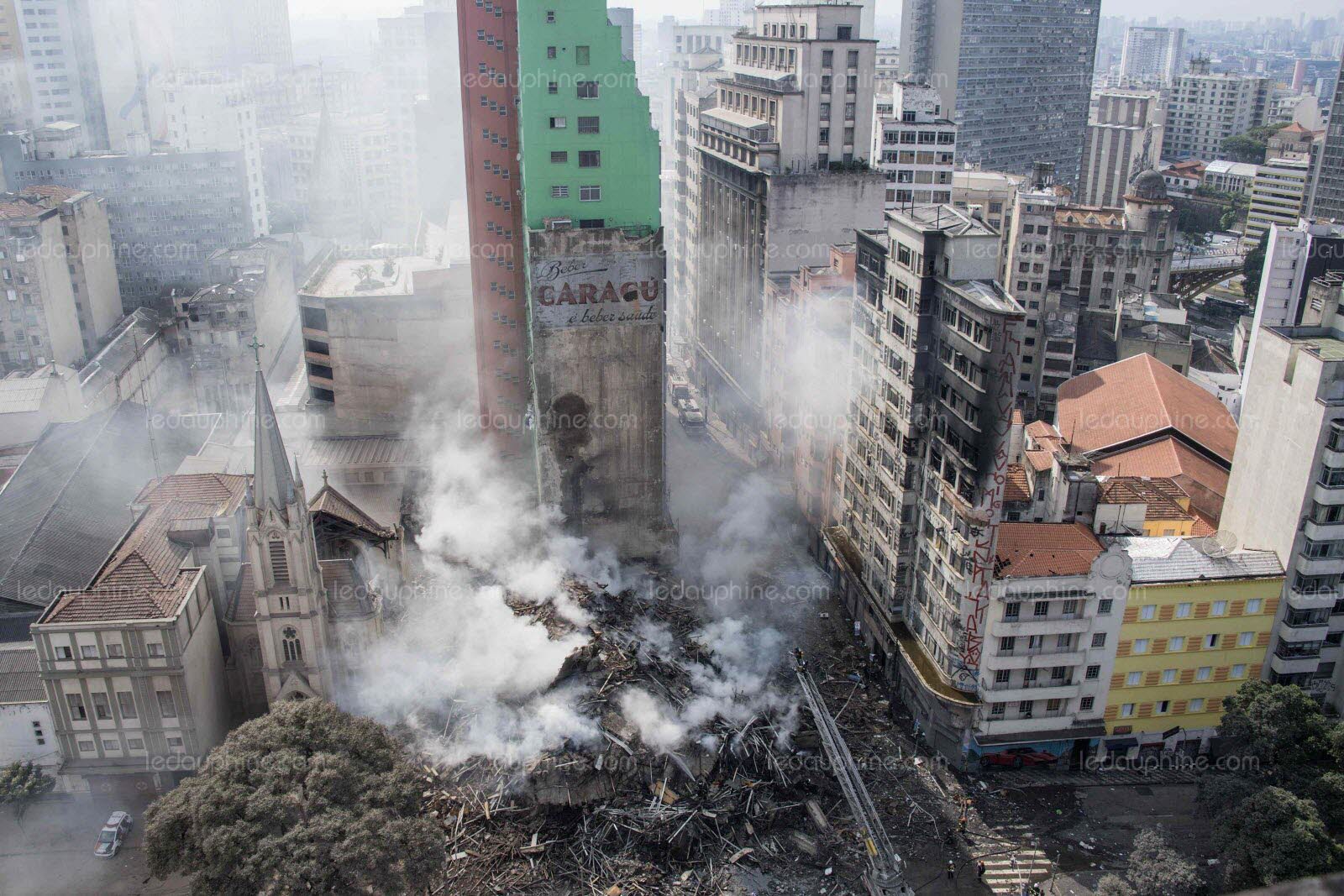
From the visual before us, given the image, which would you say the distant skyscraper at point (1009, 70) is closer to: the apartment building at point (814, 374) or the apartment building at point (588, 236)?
the apartment building at point (814, 374)

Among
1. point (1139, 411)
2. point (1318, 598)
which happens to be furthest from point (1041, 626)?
point (1139, 411)

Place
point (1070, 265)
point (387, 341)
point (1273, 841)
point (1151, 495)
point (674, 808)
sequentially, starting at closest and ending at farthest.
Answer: point (1273, 841)
point (674, 808)
point (1151, 495)
point (387, 341)
point (1070, 265)

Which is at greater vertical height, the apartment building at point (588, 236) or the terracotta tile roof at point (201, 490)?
the apartment building at point (588, 236)

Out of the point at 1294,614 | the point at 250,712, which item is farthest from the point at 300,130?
the point at 1294,614

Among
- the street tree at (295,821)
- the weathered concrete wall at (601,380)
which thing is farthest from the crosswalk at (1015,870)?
the weathered concrete wall at (601,380)

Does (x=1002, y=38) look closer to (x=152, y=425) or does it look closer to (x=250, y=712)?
(x=152, y=425)

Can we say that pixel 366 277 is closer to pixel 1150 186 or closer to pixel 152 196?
pixel 152 196
